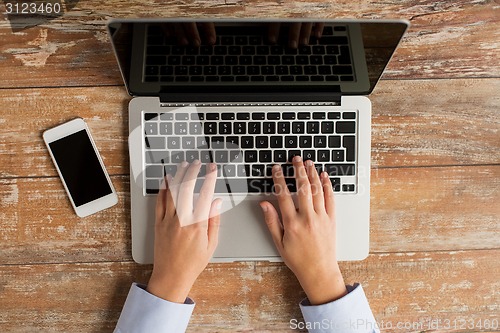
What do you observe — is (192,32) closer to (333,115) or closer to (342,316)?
(333,115)

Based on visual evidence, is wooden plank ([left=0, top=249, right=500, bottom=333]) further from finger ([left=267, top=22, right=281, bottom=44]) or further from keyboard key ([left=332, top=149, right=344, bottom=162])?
finger ([left=267, top=22, right=281, bottom=44])

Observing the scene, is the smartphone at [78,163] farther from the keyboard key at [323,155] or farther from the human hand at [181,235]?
the keyboard key at [323,155]

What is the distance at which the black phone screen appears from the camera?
816mm

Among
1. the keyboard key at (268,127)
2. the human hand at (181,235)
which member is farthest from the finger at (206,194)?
the keyboard key at (268,127)

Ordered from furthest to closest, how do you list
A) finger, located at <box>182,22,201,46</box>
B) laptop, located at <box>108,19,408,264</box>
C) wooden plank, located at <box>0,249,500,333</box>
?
wooden plank, located at <box>0,249,500,333</box>
laptop, located at <box>108,19,408,264</box>
finger, located at <box>182,22,201,46</box>

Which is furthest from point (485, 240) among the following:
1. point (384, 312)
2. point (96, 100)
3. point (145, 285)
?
point (96, 100)

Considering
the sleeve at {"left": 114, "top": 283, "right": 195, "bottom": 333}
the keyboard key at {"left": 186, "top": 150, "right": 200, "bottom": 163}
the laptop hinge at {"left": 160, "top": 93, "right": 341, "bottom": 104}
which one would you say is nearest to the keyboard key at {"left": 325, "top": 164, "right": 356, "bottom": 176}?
the laptop hinge at {"left": 160, "top": 93, "right": 341, "bottom": 104}

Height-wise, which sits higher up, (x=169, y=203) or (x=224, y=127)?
(x=224, y=127)

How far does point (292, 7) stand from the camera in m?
0.83

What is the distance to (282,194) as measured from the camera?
0.81 meters

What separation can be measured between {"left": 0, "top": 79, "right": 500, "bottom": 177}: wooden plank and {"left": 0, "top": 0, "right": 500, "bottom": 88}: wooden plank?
3 centimetres

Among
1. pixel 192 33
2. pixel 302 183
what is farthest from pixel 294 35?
pixel 302 183

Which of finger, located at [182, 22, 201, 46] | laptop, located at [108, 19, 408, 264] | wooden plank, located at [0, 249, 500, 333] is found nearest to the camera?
finger, located at [182, 22, 201, 46]

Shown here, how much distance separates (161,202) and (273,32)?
1.09ft
